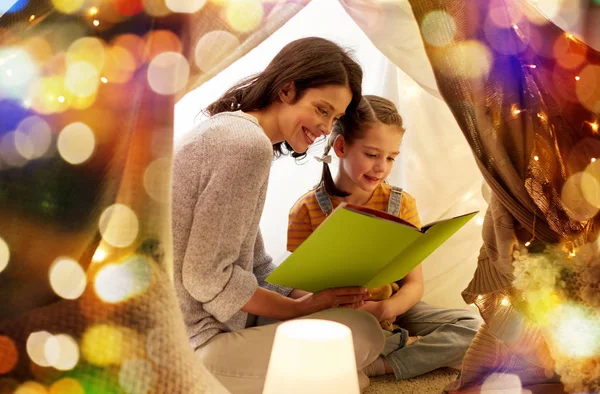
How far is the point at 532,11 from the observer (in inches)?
42.9

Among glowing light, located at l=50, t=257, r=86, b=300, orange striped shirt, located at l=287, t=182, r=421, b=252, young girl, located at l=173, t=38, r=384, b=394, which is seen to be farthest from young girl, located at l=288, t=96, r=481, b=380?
glowing light, located at l=50, t=257, r=86, b=300

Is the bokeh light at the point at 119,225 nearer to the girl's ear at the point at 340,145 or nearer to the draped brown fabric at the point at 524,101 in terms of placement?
the draped brown fabric at the point at 524,101

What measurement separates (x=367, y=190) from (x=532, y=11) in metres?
0.66

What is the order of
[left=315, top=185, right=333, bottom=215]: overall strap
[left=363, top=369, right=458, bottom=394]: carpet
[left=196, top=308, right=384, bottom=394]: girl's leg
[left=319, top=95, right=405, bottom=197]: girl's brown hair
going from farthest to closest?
[left=315, top=185, right=333, bottom=215]: overall strap → [left=319, top=95, right=405, bottom=197]: girl's brown hair → [left=363, top=369, right=458, bottom=394]: carpet → [left=196, top=308, right=384, bottom=394]: girl's leg

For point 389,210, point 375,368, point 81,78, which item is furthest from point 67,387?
point 389,210

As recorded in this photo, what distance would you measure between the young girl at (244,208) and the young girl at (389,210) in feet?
0.55

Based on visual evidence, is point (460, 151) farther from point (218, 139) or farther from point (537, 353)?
point (218, 139)

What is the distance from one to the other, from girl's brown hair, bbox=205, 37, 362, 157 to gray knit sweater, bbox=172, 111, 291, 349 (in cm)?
18

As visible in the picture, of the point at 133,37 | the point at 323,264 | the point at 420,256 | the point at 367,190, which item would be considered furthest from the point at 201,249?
the point at 367,190

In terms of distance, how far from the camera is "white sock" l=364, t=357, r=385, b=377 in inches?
55.9

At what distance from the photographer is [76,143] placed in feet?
2.93

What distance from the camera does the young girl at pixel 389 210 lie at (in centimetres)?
145

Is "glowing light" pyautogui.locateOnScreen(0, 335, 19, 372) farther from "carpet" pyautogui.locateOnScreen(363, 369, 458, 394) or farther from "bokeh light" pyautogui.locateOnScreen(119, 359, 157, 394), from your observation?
"carpet" pyautogui.locateOnScreen(363, 369, 458, 394)

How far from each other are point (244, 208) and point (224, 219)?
0.04 metres
